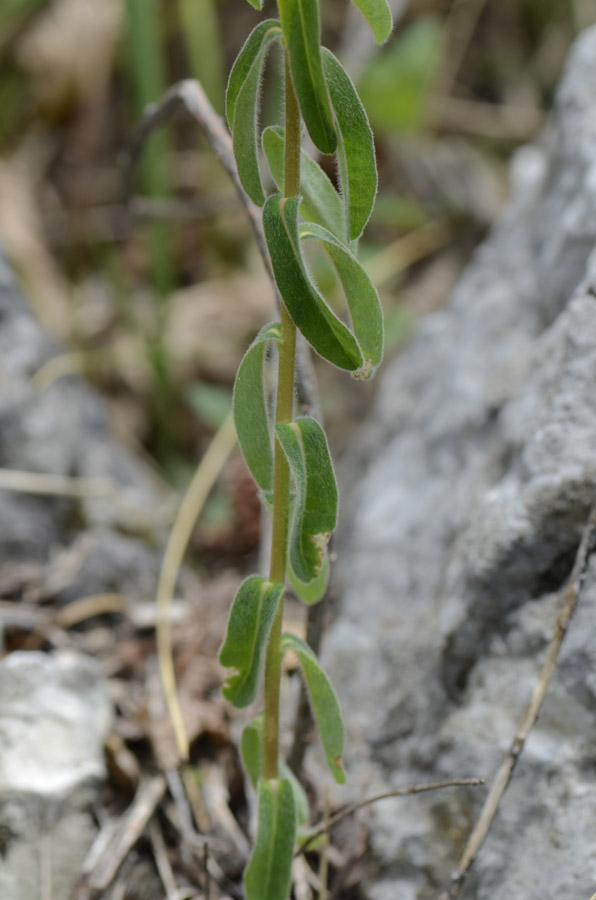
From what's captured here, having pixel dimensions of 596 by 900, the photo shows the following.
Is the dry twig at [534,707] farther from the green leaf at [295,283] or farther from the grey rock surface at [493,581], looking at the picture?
the green leaf at [295,283]

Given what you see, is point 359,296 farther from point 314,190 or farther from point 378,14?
→ point 378,14

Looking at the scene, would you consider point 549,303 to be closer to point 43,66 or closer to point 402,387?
point 402,387

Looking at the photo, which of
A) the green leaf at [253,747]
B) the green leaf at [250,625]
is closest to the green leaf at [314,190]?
the green leaf at [250,625]

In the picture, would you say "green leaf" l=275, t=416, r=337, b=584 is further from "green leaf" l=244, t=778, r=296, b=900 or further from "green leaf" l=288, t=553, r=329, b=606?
"green leaf" l=244, t=778, r=296, b=900

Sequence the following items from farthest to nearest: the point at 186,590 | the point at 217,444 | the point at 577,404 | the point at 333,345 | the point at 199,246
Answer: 1. the point at 199,246
2. the point at 217,444
3. the point at 186,590
4. the point at 577,404
5. the point at 333,345

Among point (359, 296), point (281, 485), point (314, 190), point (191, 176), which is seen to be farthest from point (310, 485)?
point (191, 176)

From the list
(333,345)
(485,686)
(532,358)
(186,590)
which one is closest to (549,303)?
(532,358)

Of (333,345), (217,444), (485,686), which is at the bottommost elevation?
(217,444)
